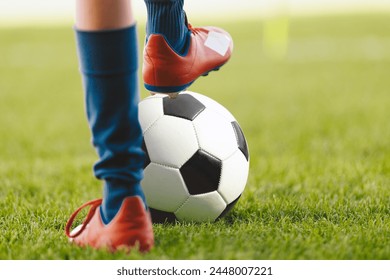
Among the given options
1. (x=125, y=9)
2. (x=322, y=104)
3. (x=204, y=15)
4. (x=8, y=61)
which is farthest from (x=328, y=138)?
(x=204, y=15)

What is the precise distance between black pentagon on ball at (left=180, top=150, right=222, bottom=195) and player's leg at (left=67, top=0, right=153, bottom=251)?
0.58m

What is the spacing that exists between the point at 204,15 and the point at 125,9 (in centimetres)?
2033

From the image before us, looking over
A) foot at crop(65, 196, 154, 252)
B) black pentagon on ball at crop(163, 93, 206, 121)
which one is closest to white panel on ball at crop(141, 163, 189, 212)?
black pentagon on ball at crop(163, 93, 206, 121)

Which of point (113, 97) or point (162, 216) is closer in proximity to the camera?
point (113, 97)

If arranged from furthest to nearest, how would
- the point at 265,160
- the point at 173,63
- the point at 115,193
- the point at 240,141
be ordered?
the point at 265,160, the point at 240,141, the point at 173,63, the point at 115,193

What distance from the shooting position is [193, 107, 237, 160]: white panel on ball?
296cm

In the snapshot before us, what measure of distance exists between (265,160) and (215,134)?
189cm

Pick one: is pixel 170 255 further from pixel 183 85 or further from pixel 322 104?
pixel 322 104

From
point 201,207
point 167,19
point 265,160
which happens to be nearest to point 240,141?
point 201,207

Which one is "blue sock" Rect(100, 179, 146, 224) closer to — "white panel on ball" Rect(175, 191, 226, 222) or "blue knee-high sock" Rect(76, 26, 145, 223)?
"blue knee-high sock" Rect(76, 26, 145, 223)

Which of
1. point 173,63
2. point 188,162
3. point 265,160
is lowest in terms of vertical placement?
point 265,160

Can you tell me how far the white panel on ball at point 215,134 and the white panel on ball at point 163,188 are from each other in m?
0.21

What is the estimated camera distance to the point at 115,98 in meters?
2.20

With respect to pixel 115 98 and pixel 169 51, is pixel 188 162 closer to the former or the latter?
pixel 169 51
